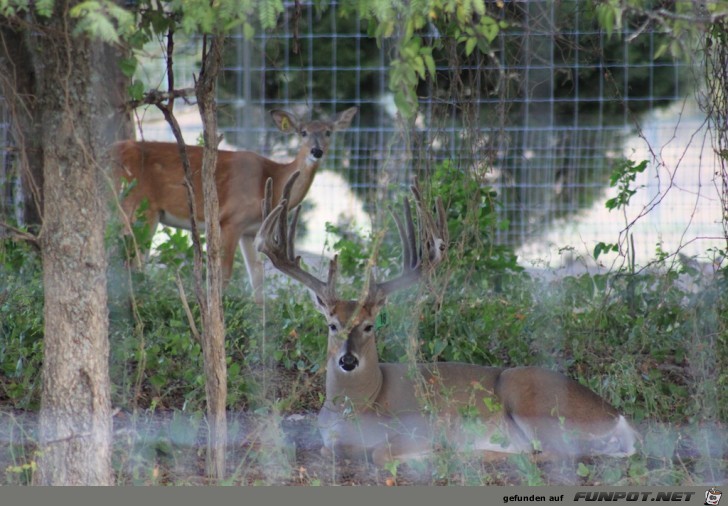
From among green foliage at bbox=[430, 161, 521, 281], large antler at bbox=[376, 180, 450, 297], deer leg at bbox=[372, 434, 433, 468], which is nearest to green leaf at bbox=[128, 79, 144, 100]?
large antler at bbox=[376, 180, 450, 297]

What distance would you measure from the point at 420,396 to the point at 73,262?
2041mm

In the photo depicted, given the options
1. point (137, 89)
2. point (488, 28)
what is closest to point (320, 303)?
point (137, 89)

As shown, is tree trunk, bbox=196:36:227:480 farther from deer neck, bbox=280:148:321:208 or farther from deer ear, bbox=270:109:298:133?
deer neck, bbox=280:148:321:208

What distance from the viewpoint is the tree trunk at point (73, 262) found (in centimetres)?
A: 442

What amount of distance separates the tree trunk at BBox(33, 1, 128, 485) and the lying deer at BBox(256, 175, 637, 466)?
4.32ft

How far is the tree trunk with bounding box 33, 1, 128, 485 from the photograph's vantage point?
14.5ft

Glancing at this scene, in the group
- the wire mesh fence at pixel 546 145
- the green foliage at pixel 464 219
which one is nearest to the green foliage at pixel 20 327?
the green foliage at pixel 464 219

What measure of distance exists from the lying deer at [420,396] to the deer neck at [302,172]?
3216 millimetres

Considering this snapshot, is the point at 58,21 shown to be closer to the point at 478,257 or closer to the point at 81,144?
the point at 81,144

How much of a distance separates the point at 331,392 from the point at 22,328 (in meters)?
1.74

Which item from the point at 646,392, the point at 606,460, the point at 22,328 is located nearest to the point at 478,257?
the point at 646,392

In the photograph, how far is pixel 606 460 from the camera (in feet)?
18.0

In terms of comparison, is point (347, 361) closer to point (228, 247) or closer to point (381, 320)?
point (381, 320)

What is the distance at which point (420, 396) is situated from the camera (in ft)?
18.8
